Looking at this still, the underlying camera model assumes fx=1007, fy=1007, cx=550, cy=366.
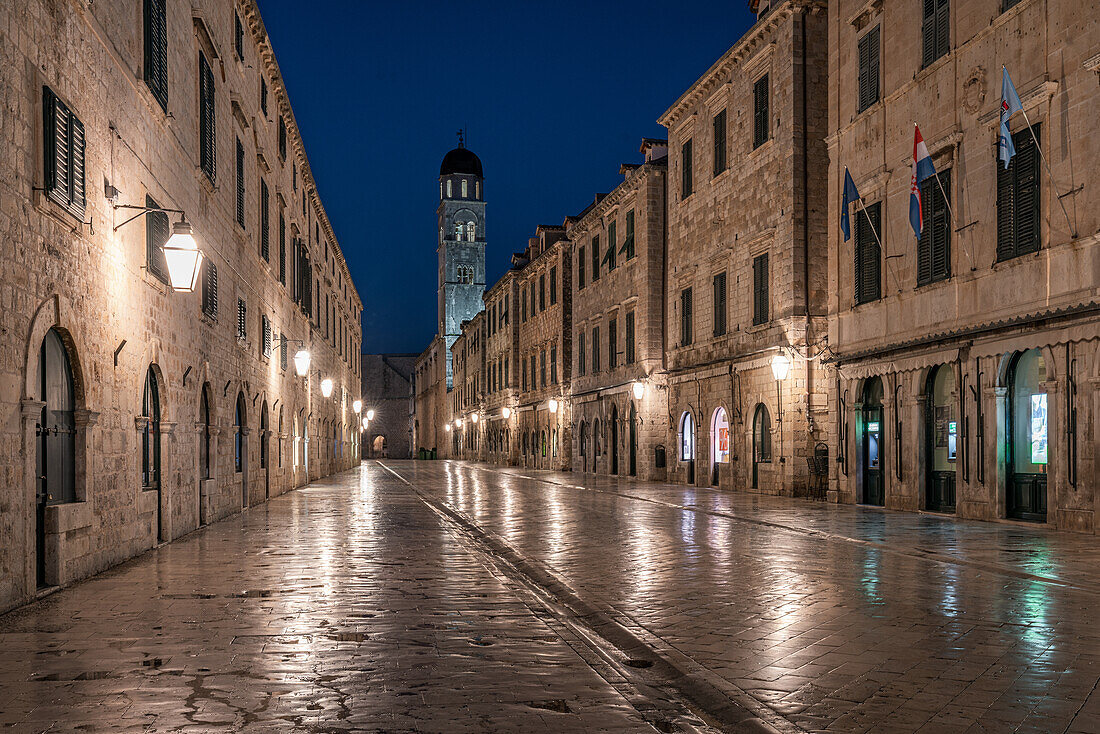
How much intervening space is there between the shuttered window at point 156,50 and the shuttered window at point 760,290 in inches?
627

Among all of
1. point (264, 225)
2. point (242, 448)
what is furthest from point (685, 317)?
point (242, 448)

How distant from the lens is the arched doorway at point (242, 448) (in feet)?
67.2

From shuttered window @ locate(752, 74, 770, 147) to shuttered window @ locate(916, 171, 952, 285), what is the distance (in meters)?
7.36

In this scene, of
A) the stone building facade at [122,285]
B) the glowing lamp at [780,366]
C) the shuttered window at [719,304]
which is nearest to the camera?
the stone building facade at [122,285]

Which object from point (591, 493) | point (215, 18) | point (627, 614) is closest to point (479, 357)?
point (591, 493)

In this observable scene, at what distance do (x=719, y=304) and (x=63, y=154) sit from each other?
843 inches

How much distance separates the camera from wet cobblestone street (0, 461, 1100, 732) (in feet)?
17.1

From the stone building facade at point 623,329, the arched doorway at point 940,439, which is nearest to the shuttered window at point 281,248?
the stone building facade at point 623,329

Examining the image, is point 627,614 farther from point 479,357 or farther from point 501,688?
point 479,357

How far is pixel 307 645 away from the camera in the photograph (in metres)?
6.90

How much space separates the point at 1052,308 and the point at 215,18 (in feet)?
49.0

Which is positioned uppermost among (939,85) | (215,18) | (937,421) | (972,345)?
(215,18)

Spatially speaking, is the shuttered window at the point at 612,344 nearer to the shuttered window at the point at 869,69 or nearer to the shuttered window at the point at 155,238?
the shuttered window at the point at 869,69

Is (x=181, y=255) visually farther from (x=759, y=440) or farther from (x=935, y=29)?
(x=759, y=440)
